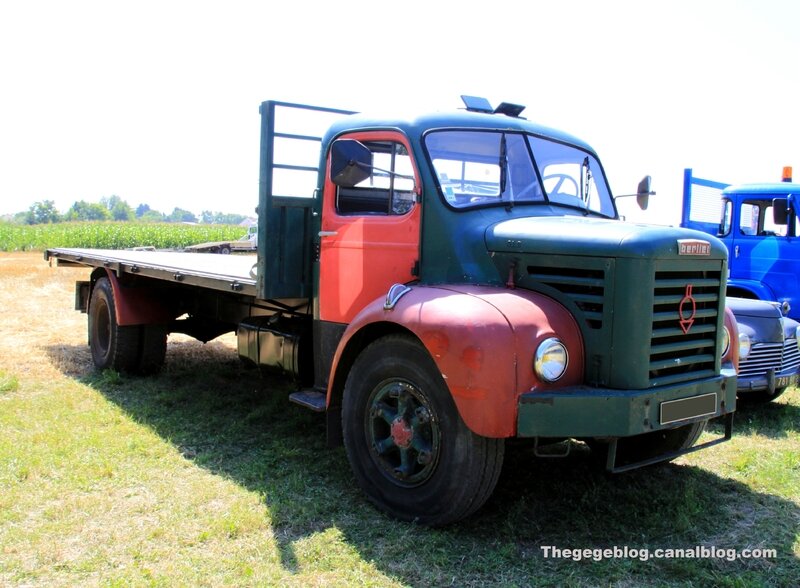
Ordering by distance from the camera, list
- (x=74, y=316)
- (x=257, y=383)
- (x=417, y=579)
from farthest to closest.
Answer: (x=74, y=316)
(x=257, y=383)
(x=417, y=579)

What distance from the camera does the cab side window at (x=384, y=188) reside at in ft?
15.4

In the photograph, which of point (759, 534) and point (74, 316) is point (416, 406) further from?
point (74, 316)

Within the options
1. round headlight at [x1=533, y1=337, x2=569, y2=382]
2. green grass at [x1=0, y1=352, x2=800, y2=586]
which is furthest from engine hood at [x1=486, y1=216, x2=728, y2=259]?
green grass at [x1=0, y1=352, x2=800, y2=586]

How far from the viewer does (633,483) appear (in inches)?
192

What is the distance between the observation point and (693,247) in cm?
404

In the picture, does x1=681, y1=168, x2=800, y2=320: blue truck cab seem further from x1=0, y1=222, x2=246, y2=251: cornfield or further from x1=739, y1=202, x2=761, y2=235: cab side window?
x1=0, y1=222, x2=246, y2=251: cornfield

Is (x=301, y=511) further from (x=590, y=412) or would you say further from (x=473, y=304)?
(x=590, y=412)

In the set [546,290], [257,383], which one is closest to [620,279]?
[546,290]

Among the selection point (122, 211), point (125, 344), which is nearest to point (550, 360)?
point (125, 344)

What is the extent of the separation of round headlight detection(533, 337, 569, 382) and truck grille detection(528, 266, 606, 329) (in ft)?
0.94

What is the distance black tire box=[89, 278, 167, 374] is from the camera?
782cm

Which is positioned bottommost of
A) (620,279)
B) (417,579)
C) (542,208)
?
(417,579)

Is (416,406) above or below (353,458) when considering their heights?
above

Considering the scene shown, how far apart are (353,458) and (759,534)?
234cm
